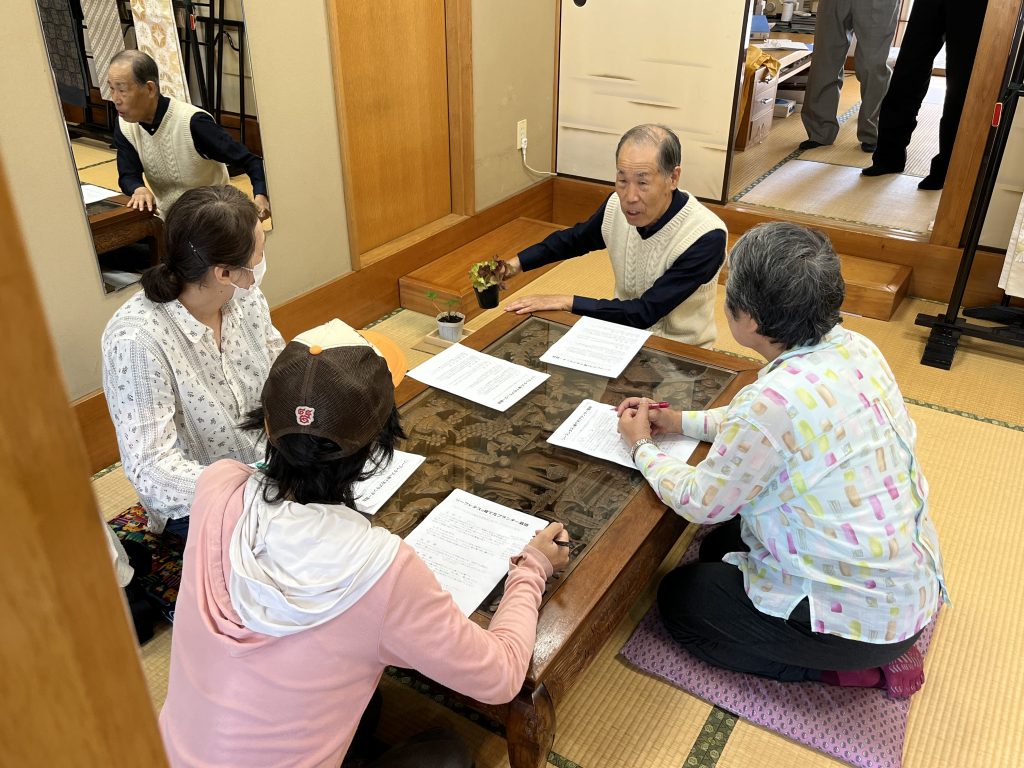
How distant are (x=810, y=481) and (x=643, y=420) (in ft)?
1.32

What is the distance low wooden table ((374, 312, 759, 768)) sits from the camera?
141cm

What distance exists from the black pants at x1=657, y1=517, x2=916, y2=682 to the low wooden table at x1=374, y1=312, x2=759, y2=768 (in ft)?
0.48

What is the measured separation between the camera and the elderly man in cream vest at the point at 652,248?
2.25 m

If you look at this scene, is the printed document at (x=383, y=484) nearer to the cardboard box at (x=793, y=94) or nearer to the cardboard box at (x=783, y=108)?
the cardboard box at (x=783, y=108)

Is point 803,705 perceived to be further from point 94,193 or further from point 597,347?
point 94,193

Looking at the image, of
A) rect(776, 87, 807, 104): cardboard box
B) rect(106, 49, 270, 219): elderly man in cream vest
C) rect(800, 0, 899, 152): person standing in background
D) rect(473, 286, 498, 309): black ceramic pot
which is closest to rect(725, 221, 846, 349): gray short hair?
rect(473, 286, 498, 309): black ceramic pot

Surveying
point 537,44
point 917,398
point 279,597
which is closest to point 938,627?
point 917,398

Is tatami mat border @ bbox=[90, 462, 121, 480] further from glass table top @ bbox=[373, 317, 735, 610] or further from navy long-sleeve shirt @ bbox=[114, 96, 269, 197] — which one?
glass table top @ bbox=[373, 317, 735, 610]

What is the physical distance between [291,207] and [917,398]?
241cm

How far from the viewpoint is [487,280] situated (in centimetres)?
260

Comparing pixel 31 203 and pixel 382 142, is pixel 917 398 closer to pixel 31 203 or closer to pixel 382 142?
pixel 382 142

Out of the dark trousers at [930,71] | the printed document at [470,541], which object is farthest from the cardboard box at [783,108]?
the printed document at [470,541]

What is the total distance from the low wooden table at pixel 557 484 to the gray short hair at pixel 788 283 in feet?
1.36

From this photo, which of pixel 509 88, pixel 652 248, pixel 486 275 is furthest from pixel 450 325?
pixel 509 88
